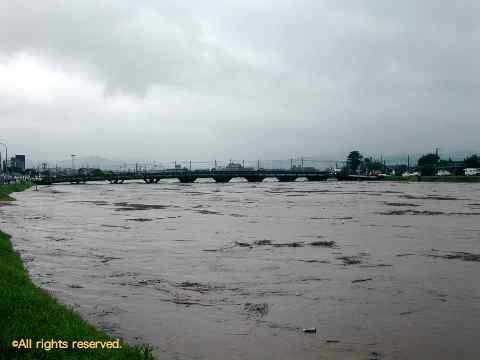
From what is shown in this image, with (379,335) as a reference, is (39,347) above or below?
above

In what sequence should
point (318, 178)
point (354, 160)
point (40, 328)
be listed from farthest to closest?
point (354, 160) < point (318, 178) < point (40, 328)

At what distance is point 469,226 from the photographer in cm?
2483

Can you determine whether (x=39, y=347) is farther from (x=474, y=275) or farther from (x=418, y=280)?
(x=474, y=275)

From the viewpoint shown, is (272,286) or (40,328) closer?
(40,328)

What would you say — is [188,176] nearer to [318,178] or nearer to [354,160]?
[318,178]

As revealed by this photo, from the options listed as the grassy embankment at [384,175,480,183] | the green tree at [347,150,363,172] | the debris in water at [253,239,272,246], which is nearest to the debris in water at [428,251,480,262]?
the debris in water at [253,239,272,246]

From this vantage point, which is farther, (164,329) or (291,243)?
(291,243)

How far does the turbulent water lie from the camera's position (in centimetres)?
861

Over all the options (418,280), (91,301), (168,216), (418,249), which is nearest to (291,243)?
(418,249)

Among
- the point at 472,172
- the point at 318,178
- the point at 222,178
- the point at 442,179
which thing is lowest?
the point at 442,179

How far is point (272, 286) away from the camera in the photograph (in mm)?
12430

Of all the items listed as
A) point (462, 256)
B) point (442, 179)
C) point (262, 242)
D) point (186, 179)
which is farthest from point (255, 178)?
point (462, 256)

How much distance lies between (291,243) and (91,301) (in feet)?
34.4

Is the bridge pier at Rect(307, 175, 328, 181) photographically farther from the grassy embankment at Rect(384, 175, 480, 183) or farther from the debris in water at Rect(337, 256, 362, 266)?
the debris in water at Rect(337, 256, 362, 266)
